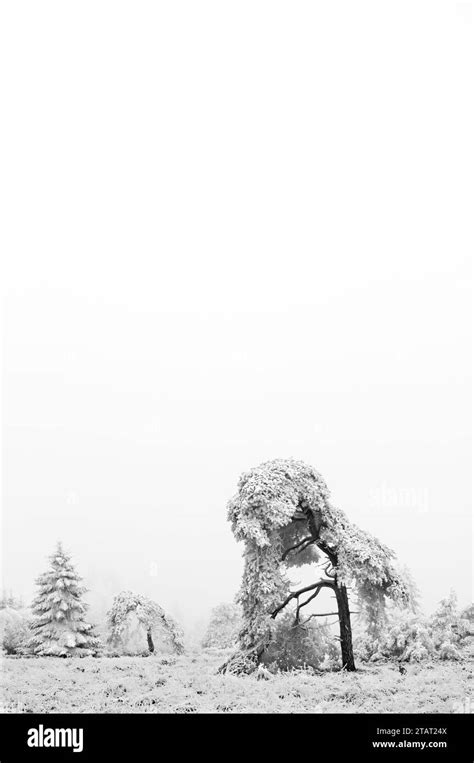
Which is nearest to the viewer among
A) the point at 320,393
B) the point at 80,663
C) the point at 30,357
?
the point at 80,663

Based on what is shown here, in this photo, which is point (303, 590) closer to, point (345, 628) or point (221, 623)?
point (345, 628)

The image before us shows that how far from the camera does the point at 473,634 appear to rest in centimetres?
1678

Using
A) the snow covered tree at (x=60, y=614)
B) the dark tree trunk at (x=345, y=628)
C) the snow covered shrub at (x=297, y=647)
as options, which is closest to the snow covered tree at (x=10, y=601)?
the snow covered tree at (x=60, y=614)

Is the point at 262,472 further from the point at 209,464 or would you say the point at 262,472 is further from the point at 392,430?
the point at 392,430

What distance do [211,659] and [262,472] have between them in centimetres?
515

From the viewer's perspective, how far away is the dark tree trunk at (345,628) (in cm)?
1409

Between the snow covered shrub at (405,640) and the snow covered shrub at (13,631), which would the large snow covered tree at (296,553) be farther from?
the snow covered shrub at (13,631)

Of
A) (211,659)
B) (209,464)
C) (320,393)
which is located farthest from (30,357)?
(211,659)

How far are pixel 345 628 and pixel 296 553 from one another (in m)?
2.00

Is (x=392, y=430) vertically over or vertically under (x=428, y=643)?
over

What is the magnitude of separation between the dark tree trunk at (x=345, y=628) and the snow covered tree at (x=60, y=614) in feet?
20.2

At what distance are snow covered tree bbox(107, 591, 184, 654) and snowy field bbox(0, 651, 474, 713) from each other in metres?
2.08

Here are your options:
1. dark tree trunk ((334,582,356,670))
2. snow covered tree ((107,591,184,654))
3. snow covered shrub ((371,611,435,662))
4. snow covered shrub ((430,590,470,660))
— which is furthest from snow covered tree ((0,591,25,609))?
snow covered shrub ((430,590,470,660))

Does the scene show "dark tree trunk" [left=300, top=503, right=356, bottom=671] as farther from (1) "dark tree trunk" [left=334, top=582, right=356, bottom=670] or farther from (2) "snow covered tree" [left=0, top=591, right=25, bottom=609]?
(2) "snow covered tree" [left=0, top=591, right=25, bottom=609]
